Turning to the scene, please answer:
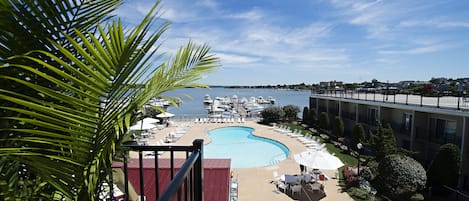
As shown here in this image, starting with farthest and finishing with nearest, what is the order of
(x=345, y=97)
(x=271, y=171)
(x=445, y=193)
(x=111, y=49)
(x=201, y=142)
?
(x=345, y=97), (x=271, y=171), (x=445, y=193), (x=201, y=142), (x=111, y=49)

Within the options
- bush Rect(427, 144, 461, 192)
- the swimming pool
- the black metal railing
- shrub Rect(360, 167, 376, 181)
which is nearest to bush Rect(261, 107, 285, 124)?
the swimming pool

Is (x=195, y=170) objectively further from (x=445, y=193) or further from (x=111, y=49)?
(x=445, y=193)

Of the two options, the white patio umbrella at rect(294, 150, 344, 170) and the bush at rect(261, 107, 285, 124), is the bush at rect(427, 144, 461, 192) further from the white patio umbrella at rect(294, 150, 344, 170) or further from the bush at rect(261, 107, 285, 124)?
the bush at rect(261, 107, 285, 124)

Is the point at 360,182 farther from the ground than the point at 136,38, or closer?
closer

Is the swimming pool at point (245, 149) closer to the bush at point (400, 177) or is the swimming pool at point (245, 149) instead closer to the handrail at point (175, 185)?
the bush at point (400, 177)

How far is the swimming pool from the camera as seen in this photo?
17.6 metres

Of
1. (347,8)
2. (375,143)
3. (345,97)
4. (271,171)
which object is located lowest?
(271,171)

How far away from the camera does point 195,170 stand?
2.05 meters

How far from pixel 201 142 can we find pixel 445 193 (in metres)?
13.3

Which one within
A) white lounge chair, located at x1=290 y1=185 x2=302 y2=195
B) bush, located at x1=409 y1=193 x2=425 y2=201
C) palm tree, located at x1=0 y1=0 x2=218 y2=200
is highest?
palm tree, located at x1=0 y1=0 x2=218 y2=200

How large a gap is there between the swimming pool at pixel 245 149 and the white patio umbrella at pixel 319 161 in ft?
13.8

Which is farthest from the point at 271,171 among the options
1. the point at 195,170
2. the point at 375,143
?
the point at 195,170

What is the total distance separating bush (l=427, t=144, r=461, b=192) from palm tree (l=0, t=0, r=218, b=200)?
1334 centimetres

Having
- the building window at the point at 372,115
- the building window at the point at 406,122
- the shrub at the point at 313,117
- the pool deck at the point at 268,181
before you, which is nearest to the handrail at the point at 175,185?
the pool deck at the point at 268,181
